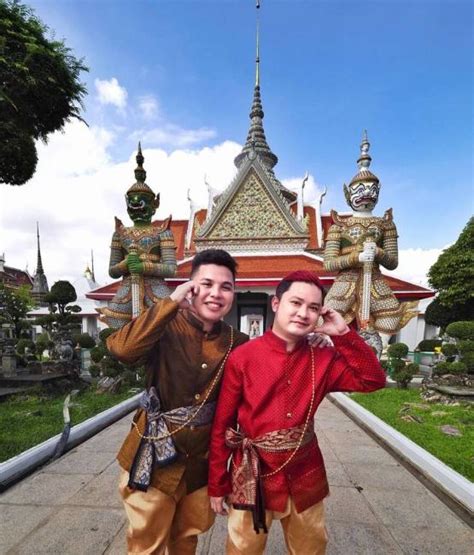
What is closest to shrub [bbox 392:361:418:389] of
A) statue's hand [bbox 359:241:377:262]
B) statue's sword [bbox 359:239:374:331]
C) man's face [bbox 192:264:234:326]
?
statue's sword [bbox 359:239:374:331]

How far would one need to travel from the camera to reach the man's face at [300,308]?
4.69 ft

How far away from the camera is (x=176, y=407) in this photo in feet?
5.01

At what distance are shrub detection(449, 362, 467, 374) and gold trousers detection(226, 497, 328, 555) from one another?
6280mm

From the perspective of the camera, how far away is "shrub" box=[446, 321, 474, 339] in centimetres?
639

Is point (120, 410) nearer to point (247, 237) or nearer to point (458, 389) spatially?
point (458, 389)

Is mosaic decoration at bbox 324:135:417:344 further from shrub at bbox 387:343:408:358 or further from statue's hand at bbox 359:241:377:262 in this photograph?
shrub at bbox 387:343:408:358

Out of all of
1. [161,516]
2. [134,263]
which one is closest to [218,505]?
[161,516]

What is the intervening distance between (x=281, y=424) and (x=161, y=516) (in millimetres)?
747

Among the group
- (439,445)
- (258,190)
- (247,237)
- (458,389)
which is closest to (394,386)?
(458,389)

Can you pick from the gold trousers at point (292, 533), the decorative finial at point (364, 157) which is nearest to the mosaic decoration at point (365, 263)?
the decorative finial at point (364, 157)

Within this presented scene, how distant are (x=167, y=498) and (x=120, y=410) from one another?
4.20 m

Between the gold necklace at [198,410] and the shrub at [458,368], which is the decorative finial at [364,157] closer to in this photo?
the shrub at [458,368]

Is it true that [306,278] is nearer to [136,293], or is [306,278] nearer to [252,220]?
[136,293]

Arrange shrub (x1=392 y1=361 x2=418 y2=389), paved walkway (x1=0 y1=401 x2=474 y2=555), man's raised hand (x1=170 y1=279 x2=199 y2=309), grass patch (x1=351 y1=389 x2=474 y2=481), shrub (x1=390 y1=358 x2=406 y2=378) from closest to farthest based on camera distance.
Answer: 1. man's raised hand (x1=170 y1=279 x2=199 y2=309)
2. paved walkway (x1=0 y1=401 x2=474 y2=555)
3. grass patch (x1=351 y1=389 x2=474 y2=481)
4. shrub (x1=392 y1=361 x2=418 y2=389)
5. shrub (x1=390 y1=358 x2=406 y2=378)
